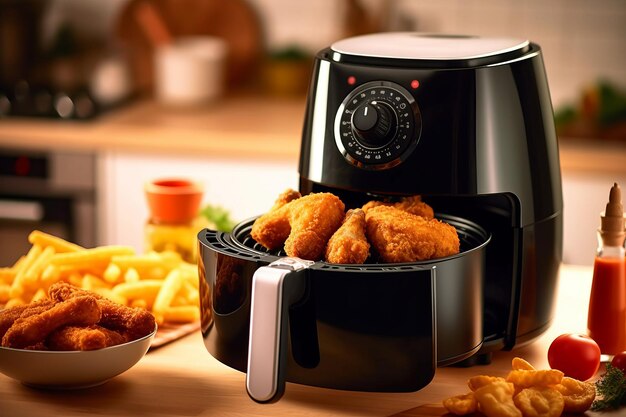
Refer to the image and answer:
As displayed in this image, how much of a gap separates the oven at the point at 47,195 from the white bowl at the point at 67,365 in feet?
6.25

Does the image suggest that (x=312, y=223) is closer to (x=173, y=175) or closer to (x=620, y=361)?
(x=620, y=361)

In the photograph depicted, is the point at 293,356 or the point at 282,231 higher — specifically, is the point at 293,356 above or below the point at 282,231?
below

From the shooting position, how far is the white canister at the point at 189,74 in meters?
3.50

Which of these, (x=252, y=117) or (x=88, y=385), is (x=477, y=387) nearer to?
(x=88, y=385)

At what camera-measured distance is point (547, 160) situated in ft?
4.55

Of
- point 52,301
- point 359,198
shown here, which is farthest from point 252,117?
point 52,301

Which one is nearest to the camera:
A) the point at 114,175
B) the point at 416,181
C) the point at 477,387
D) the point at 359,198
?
the point at 477,387

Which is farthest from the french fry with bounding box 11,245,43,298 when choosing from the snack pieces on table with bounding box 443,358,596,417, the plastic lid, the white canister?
the white canister

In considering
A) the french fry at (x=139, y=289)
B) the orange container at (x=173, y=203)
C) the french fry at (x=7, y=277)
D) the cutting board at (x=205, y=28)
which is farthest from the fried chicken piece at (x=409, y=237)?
the cutting board at (x=205, y=28)

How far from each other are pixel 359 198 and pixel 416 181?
15cm

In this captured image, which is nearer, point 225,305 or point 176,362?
point 225,305

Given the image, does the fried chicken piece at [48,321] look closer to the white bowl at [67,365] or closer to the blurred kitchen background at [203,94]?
the white bowl at [67,365]

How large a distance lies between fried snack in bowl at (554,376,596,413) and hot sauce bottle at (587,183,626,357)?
0.19 m

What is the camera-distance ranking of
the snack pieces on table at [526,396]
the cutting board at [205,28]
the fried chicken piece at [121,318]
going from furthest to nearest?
the cutting board at [205,28], the fried chicken piece at [121,318], the snack pieces on table at [526,396]
